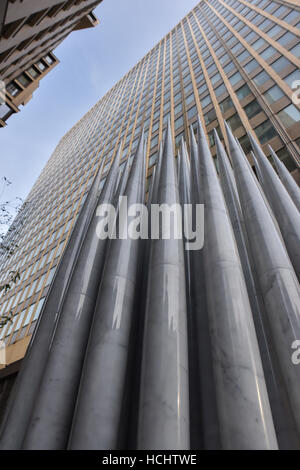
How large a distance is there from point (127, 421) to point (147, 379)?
1.60 metres

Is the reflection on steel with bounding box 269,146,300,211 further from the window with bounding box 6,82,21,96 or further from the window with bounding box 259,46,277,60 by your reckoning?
the window with bounding box 6,82,21,96

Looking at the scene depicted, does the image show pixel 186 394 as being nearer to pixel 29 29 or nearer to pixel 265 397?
pixel 265 397

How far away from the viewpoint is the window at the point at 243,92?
23236 millimetres

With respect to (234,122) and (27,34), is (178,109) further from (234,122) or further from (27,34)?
(27,34)

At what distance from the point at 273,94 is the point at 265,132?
173 inches

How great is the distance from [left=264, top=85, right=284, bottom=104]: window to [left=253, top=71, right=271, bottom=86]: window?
1830 mm

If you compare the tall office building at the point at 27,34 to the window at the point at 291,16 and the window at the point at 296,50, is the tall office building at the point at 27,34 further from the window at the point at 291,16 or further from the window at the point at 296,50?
the window at the point at 291,16

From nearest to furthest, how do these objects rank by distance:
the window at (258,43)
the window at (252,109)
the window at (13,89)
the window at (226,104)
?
1. the window at (252,109)
2. the window at (226,104)
3. the window at (258,43)
4. the window at (13,89)

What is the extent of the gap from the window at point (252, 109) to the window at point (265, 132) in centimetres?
207

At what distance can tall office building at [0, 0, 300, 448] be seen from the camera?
65.9ft

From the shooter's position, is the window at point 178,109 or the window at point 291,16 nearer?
the window at point 291,16

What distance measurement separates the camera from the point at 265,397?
439cm

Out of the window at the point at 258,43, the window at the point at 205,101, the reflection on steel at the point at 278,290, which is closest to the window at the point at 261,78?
the window at the point at 205,101

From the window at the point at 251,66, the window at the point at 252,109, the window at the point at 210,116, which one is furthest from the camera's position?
the window at the point at 251,66
